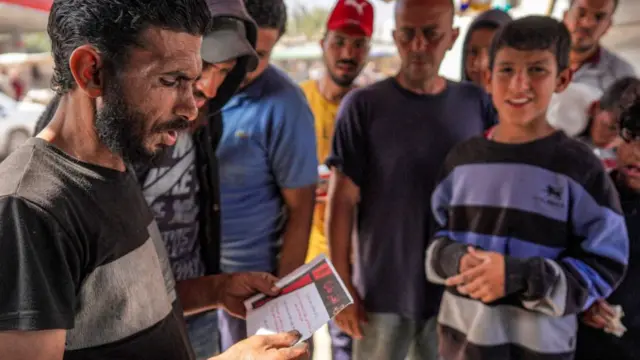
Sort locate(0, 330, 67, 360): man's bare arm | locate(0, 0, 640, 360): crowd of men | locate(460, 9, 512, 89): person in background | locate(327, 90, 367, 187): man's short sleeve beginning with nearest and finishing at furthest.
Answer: locate(0, 330, 67, 360): man's bare arm < locate(0, 0, 640, 360): crowd of men < locate(327, 90, 367, 187): man's short sleeve < locate(460, 9, 512, 89): person in background

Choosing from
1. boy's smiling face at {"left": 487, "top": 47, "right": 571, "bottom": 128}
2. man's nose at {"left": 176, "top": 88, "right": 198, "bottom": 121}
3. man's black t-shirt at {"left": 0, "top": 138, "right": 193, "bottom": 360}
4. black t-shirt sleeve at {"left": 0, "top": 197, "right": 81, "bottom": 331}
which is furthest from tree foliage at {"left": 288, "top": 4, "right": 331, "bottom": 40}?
black t-shirt sleeve at {"left": 0, "top": 197, "right": 81, "bottom": 331}

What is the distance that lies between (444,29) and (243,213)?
102cm

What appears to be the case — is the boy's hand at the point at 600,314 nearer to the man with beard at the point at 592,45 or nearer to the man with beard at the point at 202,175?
the man with beard at the point at 202,175

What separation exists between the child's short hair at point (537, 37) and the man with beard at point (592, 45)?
101 cm

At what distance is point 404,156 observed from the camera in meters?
1.76

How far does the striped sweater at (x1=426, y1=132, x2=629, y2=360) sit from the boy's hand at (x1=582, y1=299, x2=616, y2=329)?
19 centimetres

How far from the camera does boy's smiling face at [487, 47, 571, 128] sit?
56.9 inches

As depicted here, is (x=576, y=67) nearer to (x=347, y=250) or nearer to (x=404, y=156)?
(x=404, y=156)

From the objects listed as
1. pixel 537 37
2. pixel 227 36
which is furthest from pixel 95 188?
pixel 537 37

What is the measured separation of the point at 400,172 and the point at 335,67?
104cm

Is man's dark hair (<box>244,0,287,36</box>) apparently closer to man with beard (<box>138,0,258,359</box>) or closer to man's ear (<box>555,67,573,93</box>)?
man with beard (<box>138,0,258,359</box>)

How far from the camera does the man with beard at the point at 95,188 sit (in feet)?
2.24

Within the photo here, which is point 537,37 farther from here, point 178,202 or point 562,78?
point 178,202

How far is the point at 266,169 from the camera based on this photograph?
1.76m
